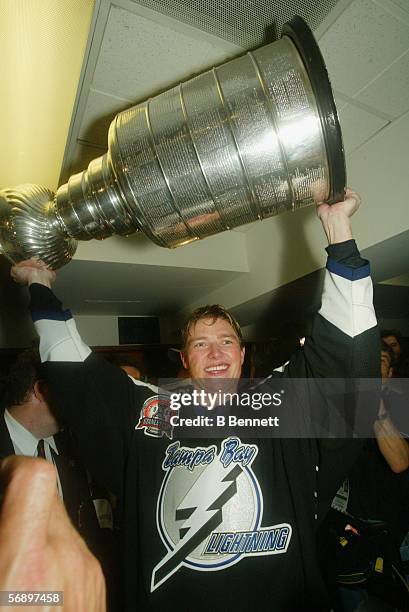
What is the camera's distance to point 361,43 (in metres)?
1.09

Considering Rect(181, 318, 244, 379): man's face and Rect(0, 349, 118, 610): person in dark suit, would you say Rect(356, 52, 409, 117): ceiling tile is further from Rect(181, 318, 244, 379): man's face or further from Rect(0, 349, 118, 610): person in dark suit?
Rect(0, 349, 118, 610): person in dark suit

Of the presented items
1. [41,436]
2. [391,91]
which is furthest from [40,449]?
[391,91]

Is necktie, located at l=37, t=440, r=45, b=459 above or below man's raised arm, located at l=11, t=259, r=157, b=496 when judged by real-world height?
below

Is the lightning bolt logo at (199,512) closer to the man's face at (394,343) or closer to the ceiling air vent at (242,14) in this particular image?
the ceiling air vent at (242,14)

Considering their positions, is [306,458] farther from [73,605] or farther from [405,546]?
[405,546]

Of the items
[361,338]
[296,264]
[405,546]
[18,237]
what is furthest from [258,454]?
[296,264]

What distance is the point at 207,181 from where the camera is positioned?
67 centimetres

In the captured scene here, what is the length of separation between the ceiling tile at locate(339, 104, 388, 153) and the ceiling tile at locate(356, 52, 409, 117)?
5cm

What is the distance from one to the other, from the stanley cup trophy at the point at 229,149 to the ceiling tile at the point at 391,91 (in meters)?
0.80

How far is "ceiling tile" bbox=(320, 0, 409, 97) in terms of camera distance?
99cm

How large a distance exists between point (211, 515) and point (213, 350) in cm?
50

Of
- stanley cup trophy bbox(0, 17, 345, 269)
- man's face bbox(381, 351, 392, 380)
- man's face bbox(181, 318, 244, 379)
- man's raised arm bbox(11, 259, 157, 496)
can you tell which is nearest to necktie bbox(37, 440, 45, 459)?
man's raised arm bbox(11, 259, 157, 496)

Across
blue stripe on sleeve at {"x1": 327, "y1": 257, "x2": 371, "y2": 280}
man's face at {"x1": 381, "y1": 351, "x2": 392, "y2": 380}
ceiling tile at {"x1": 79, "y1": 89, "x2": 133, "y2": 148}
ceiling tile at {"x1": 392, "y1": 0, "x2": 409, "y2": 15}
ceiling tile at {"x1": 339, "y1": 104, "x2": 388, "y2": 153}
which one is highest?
ceiling tile at {"x1": 339, "y1": 104, "x2": 388, "y2": 153}

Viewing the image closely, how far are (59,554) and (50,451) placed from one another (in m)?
1.42
